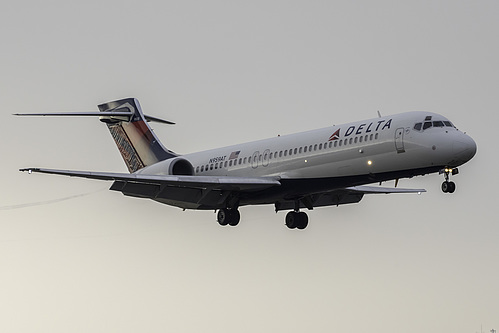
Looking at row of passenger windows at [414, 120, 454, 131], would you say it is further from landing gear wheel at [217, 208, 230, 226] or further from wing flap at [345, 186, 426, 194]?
landing gear wheel at [217, 208, 230, 226]

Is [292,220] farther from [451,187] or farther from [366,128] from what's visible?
[451,187]

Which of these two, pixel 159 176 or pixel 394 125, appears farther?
pixel 159 176

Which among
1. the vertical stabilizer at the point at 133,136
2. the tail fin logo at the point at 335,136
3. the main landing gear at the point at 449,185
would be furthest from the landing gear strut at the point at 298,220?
the main landing gear at the point at 449,185

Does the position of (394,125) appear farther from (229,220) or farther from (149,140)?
(149,140)

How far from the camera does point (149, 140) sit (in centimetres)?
4825

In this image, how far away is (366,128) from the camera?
37.9 m

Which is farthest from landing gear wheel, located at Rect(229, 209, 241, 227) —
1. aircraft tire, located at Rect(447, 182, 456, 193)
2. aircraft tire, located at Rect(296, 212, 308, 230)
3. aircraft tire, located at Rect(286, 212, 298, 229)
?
aircraft tire, located at Rect(447, 182, 456, 193)

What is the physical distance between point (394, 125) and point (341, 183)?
305 cm

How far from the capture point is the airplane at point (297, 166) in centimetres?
3656

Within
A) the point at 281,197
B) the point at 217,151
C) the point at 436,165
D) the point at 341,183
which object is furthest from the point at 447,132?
the point at 217,151

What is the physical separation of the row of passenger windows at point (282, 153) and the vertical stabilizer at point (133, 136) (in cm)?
389

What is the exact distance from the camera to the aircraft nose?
1404 inches

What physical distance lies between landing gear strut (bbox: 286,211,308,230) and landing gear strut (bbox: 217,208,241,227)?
258 cm

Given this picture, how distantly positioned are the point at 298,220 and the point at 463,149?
32.8 ft
